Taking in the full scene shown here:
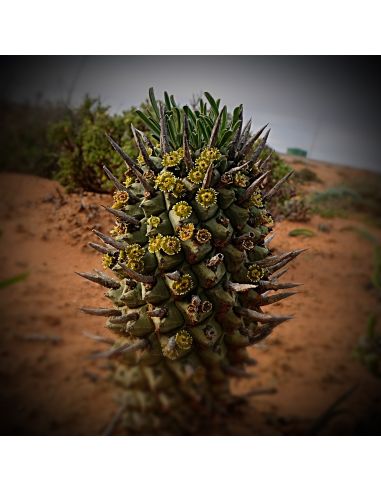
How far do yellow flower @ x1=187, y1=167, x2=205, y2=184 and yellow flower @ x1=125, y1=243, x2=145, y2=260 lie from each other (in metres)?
0.24

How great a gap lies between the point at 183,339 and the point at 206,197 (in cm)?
39

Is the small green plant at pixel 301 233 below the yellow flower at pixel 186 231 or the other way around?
the other way around

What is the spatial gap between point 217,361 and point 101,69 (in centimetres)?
113

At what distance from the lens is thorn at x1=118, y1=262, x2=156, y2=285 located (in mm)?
1061

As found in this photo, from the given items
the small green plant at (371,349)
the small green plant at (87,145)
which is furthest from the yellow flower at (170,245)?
the small green plant at (87,145)

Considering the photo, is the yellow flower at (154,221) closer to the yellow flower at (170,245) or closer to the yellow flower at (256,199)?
the yellow flower at (170,245)

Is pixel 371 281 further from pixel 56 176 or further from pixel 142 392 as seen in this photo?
pixel 56 176

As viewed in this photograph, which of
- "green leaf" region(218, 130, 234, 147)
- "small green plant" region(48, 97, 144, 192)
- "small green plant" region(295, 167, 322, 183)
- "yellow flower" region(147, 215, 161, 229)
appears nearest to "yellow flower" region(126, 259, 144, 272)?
"yellow flower" region(147, 215, 161, 229)

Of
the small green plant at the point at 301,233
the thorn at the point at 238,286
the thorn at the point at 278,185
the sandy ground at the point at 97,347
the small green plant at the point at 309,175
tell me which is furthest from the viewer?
the small green plant at the point at 301,233

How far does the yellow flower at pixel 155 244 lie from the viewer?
1078mm

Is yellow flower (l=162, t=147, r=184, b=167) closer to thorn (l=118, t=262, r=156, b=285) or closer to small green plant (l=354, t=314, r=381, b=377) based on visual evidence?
thorn (l=118, t=262, r=156, b=285)

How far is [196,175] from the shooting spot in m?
1.10

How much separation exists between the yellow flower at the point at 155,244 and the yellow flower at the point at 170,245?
0.04 feet

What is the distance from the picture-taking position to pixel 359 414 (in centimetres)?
129
